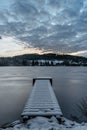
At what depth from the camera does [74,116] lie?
10.2 m

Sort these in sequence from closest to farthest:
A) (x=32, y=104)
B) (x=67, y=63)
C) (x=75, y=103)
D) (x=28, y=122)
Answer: (x=28, y=122)
(x=32, y=104)
(x=75, y=103)
(x=67, y=63)

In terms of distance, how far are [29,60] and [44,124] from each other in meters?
146

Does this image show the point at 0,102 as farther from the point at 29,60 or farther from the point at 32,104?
the point at 29,60

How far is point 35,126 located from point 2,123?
12.3 ft

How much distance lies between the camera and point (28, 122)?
Result: 664cm

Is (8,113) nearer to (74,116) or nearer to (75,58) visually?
(74,116)

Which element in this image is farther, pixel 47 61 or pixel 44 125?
pixel 47 61

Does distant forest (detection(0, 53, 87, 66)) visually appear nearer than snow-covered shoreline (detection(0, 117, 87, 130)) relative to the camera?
No

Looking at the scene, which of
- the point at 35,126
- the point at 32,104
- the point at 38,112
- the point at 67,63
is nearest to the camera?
the point at 35,126

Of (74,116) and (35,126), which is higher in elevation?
(35,126)

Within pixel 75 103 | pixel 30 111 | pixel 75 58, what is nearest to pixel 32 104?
pixel 30 111

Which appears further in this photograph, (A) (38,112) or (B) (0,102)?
(B) (0,102)

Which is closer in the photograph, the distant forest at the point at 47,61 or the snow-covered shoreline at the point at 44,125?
the snow-covered shoreline at the point at 44,125

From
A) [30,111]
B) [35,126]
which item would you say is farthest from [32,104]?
[35,126]
